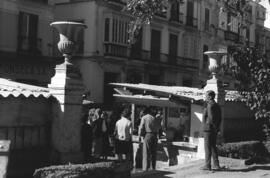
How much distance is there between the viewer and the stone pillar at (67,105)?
918 centimetres

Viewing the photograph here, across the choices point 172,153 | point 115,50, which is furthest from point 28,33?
point 172,153

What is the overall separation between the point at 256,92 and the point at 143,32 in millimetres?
22970

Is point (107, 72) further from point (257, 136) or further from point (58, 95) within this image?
point (58, 95)

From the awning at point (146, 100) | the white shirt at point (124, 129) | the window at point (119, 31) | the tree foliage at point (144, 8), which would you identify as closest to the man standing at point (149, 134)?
the white shirt at point (124, 129)

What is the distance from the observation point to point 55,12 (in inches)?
1189

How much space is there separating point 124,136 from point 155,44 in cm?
2246

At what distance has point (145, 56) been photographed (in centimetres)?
3278

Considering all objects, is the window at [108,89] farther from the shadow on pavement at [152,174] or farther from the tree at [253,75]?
the shadow on pavement at [152,174]

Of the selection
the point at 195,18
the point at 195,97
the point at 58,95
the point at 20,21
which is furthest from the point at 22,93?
the point at 195,18

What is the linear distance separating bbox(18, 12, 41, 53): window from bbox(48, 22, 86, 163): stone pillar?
17.2 meters

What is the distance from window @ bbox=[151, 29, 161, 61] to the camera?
112 ft

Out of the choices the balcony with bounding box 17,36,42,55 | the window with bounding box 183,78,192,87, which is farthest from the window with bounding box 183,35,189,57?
the balcony with bounding box 17,36,42,55

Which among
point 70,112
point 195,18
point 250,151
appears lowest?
point 250,151

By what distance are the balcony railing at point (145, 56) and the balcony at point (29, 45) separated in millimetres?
4190
